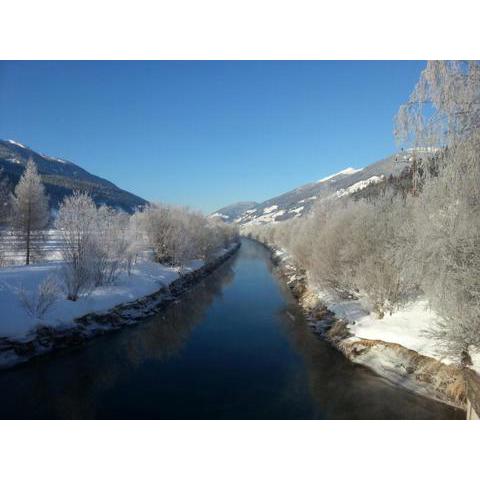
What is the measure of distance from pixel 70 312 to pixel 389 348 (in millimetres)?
18146

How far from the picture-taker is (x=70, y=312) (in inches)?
908

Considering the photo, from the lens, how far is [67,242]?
2580cm

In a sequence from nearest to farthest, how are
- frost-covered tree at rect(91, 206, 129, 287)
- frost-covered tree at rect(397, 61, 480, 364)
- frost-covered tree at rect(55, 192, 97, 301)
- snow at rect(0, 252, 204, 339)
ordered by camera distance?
frost-covered tree at rect(397, 61, 480, 364) < snow at rect(0, 252, 204, 339) < frost-covered tree at rect(55, 192, 97, 301) < frost-covered tree at rect(91, 206, 129, 287)

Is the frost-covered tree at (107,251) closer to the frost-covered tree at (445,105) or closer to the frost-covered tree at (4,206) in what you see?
the frost-covered tree at (4,206)

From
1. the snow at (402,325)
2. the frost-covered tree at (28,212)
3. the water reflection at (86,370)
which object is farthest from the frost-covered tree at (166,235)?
the snow at (402,325)

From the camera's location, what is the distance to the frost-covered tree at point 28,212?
3425 centimetres

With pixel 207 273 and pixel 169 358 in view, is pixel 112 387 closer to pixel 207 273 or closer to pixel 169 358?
pixel 169 358

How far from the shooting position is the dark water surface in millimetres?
13883

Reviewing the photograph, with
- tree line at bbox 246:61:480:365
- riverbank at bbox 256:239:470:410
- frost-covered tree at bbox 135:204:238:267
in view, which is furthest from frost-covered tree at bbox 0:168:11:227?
tree line at bbox 246:61:480:365

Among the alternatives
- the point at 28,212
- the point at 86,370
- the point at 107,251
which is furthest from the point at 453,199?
the point at 28,212

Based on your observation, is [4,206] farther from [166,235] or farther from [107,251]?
[166,235]

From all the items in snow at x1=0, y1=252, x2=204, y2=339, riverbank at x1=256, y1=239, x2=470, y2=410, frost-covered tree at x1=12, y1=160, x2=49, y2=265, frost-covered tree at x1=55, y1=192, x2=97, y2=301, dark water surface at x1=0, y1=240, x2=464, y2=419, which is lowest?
dark water surface at x1=0, y1=240, x2=464, y2=419

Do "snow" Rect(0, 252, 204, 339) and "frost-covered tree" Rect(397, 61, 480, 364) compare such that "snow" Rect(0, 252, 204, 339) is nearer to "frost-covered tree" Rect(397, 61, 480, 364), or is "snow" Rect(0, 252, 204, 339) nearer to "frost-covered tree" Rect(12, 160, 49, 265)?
"frost-covered tree" Rect(12, 160, 49, 265)

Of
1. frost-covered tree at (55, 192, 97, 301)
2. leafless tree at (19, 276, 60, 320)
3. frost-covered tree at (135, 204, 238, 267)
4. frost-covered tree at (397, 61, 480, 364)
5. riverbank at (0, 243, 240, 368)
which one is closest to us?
frost-covered tree at (397, 61, 480, 364)
